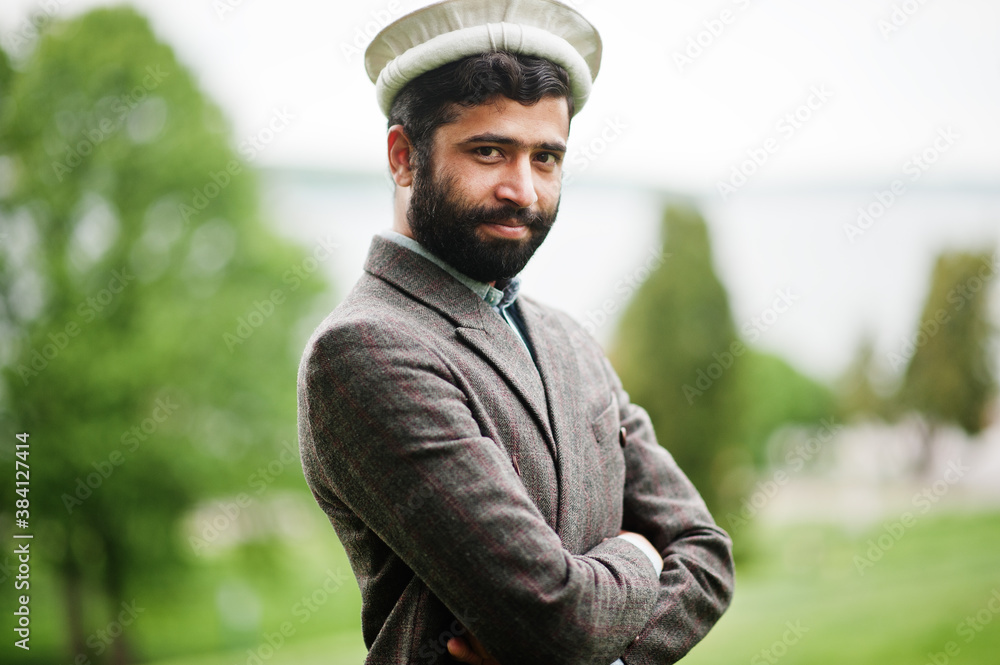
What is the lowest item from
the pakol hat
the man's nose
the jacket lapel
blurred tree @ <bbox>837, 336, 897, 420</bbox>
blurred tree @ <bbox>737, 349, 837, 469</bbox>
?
blurred tree @ <bbox>737, 349, 837, 469</bbox>

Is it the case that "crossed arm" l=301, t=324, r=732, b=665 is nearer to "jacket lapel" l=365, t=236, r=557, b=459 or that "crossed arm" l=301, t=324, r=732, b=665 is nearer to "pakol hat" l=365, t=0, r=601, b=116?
"jacket lapel" l=365, t=236, r=557, b=459

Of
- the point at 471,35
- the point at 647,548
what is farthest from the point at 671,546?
the point at 471,35

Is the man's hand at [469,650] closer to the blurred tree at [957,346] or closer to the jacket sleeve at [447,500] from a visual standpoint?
the jacket sleeve at [447,500]

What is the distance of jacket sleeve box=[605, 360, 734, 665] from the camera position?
1.68 metres

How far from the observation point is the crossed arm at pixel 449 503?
140 cm

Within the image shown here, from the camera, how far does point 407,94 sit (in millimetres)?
1766

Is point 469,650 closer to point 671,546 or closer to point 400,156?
point 671,546

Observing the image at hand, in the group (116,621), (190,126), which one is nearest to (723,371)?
(190,126)

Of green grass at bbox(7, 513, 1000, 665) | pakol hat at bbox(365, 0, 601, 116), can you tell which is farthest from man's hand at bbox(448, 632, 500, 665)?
green grass at bbox(7, 513, 1000, 665)

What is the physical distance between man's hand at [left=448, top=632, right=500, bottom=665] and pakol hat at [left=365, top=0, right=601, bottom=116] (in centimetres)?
118

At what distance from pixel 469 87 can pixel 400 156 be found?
0.23 metres

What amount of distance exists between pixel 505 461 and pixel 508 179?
58 centimetres

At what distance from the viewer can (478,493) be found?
1405 millimetres

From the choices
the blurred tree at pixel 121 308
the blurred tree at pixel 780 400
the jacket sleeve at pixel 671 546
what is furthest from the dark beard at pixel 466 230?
the blurred tree at pixel 780 400
